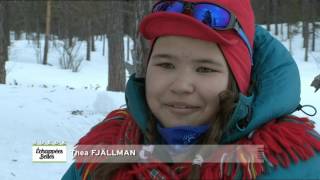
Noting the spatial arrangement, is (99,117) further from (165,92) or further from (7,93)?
(165,92)

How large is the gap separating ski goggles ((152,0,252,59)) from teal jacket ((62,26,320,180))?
118 mm

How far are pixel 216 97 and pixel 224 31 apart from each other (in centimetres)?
18

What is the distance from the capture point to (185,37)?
4.54 feet

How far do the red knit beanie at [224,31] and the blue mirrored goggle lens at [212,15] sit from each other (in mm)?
22

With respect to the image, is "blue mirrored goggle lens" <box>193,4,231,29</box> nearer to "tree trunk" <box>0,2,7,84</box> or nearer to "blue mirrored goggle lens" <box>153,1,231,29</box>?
"blue mirrored goggle lens" <box>153,1,231,29</box>

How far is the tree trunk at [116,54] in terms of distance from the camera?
499 inches

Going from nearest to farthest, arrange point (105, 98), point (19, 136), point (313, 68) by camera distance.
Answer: point (19, 136)
point (105, 98)
point (313, 68)

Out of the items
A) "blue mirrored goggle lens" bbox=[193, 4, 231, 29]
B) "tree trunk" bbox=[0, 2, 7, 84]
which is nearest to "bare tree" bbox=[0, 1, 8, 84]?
"tree trunk" bbox=[0, 2, 7, 84]

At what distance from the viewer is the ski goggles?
4.55 ft

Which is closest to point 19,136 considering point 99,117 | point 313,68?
point 99,117

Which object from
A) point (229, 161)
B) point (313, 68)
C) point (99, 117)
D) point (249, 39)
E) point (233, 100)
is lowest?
point (313, 68)

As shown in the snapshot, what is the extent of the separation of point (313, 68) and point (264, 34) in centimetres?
2407

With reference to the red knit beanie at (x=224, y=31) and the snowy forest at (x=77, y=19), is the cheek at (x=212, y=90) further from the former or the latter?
the snowy forest at (x=77, y=19)

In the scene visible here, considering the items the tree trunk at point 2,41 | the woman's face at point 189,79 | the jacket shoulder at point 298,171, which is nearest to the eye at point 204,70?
the woman's face at point 189,79
